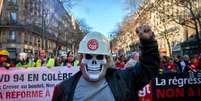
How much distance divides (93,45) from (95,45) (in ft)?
0.06

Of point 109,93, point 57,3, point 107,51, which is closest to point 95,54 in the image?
point 107,51

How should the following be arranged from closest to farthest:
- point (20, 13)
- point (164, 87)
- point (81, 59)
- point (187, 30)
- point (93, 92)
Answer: point (93, 92) → point (81, 59) → point (164, 87) → point (187, 30) → point (20, 13)

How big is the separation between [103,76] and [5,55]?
10.5m

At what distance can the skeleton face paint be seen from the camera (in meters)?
4.31

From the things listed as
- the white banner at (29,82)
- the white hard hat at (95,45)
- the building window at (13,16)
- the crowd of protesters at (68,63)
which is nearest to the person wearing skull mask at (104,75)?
the white hard hat at (95,45)

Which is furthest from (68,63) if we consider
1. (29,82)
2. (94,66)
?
(94,66)

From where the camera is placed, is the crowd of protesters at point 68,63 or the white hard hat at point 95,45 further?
the crowd of protesters at point 68,63

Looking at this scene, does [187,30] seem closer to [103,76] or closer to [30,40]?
[30,40]

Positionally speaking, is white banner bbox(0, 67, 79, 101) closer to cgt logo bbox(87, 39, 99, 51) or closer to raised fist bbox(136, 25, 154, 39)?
cgt logo bbox(87, 39, 99, 51)

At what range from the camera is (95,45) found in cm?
438

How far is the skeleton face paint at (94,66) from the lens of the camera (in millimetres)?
4312

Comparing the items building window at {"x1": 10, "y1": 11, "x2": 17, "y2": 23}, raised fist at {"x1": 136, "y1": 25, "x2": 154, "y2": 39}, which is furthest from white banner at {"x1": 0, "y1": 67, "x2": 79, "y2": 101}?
building window at {"x1": 10, "y1": 11, "x2": 17, "y2": 23}

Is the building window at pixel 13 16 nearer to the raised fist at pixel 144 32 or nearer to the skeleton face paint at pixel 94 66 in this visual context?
the skeleton face paint at pixel 94 66

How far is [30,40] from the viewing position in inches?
3393
